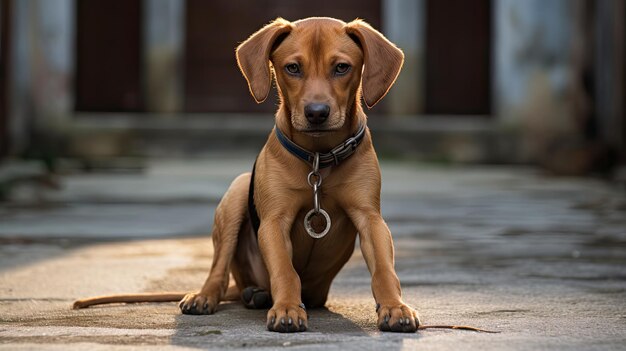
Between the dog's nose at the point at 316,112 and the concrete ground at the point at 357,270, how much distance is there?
0.68m

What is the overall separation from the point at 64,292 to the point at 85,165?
8199mm

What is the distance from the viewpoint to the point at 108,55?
1415 cm

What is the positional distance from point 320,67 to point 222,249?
2.78ft

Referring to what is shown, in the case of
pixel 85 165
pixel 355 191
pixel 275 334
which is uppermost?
pixel 355 191

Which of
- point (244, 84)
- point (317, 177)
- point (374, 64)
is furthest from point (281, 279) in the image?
point (244, 84)

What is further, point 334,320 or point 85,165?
point 85,165

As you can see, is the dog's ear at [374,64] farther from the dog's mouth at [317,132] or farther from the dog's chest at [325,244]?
the dog's chest at [325,244]

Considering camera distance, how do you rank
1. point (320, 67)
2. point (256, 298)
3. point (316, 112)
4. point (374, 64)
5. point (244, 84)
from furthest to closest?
point (244, 84) → point (256, 298) → point (374, 64) → point (320, 67) → point (316, 112)

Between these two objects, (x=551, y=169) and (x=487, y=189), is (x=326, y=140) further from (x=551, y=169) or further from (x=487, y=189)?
(x=551, y=169)

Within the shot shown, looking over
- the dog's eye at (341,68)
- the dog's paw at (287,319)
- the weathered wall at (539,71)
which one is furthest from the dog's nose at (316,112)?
the weathered wall at (539,71)

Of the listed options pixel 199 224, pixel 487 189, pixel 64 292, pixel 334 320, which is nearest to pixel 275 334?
pixel 334 320

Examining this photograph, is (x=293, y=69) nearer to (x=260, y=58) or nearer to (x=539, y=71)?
(x=260, y=58)

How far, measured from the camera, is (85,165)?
12383 millimetres

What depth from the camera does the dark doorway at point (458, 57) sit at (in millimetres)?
14188
